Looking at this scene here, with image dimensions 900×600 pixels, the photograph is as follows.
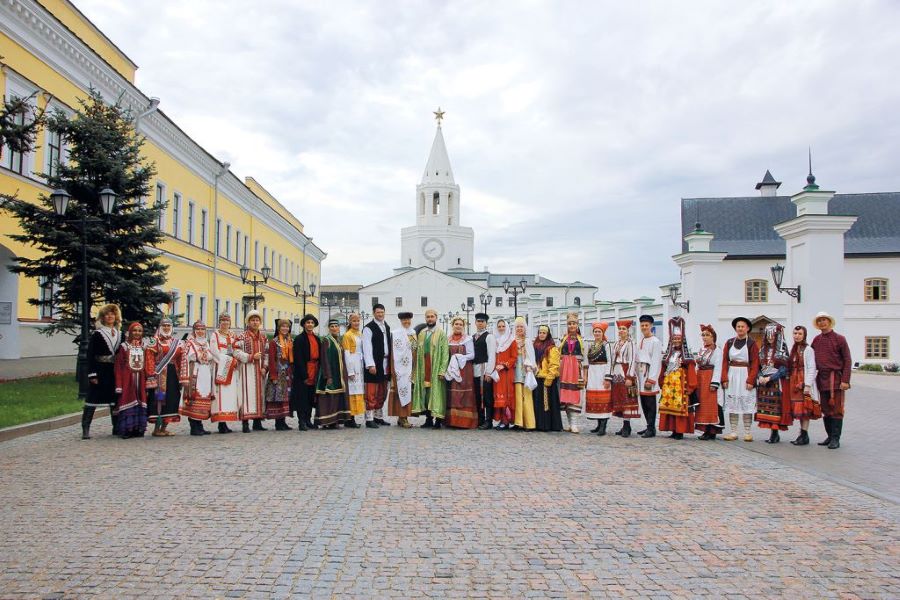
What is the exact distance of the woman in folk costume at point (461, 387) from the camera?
1159 centimetres

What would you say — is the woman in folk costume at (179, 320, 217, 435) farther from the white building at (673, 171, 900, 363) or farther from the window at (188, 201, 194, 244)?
the window at (188, 201, 194, 244)

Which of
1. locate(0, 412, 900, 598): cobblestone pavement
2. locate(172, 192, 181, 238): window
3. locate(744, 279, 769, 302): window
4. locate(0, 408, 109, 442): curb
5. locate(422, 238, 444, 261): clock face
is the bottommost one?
locate(0, 412, 900, 598): cobblestone pavement

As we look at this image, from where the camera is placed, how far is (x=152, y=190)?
67.4ft

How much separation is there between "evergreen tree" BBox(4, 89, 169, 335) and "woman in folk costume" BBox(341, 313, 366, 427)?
24.4 feet

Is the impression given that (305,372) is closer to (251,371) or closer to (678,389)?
(251,371)

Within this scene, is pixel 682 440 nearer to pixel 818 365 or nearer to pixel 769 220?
pixel 818 365

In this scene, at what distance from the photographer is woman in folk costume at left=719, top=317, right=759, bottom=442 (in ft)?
33.6

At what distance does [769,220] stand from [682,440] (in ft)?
111

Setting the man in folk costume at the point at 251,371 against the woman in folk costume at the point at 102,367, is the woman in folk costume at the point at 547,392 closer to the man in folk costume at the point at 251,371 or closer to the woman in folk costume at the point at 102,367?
the man in folk costume at the point at 251,371

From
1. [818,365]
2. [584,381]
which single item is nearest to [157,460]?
[584,381]

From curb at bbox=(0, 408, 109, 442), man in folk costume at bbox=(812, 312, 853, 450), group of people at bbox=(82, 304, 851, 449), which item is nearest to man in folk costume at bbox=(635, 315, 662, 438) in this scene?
group of people at bbox=(82, 304, 851, 449)

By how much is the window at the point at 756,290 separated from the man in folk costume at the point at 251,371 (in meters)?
29.1

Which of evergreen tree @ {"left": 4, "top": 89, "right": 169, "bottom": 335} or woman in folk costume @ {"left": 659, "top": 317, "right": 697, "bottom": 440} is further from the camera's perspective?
evergreen tree @ {"left": 4, "top": 89, "right": 169, "bottom": 335}

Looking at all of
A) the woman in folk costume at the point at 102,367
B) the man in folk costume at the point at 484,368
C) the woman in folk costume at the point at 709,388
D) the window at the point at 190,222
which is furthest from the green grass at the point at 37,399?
the window at the point at 190,222
